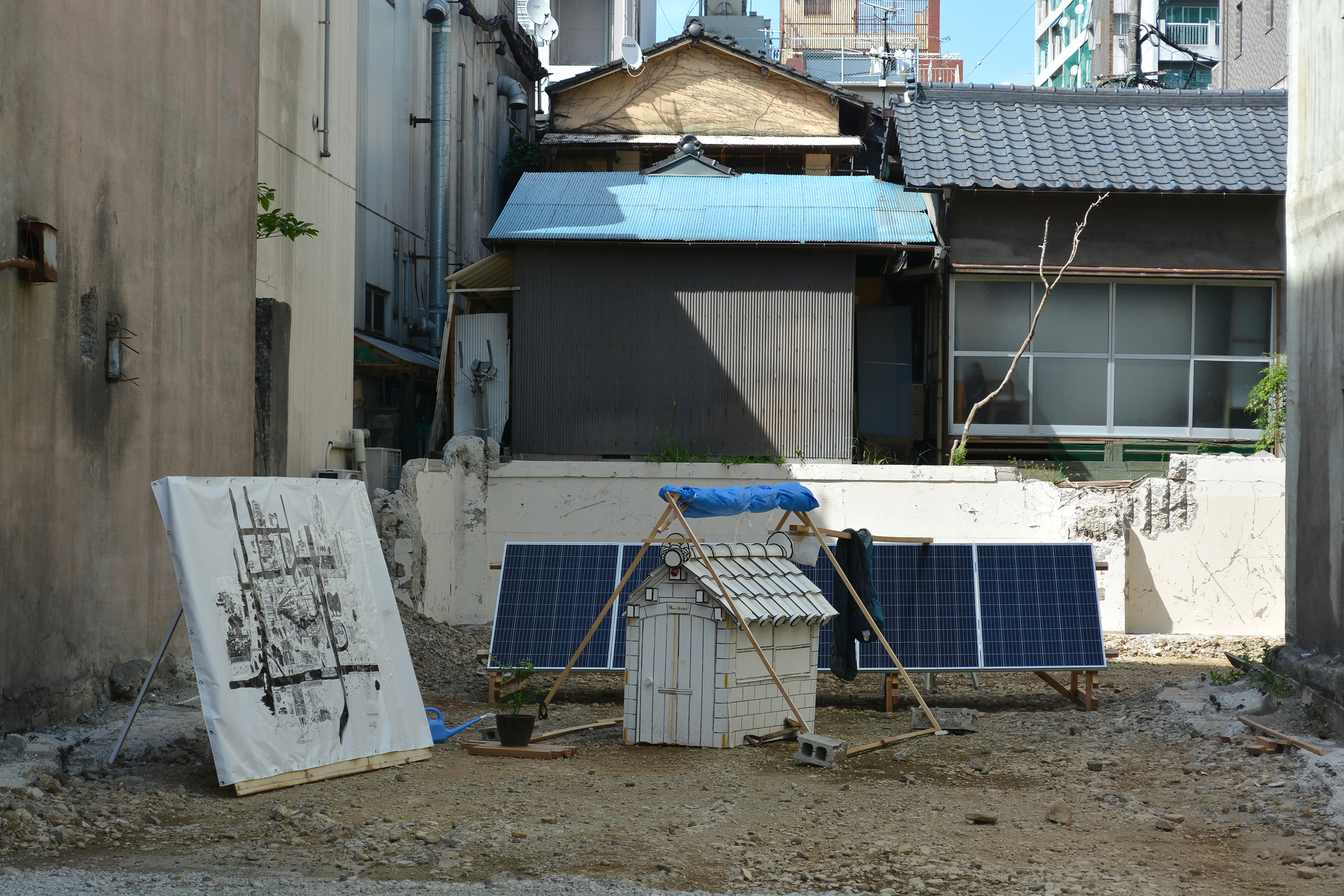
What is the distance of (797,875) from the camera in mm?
5840

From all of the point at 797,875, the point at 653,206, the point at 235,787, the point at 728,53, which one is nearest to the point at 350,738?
the point at 235,787

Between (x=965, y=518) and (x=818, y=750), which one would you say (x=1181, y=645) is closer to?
(x=965, y=518)

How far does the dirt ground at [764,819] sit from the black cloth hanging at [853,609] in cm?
131

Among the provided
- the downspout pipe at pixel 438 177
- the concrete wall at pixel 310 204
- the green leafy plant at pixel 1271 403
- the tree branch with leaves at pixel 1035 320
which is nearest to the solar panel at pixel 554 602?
the concrete wall at pixel 310 204

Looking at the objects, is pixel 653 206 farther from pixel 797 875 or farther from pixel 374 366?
pixel 797 875

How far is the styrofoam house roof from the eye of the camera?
9.34 m

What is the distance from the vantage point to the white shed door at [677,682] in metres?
9.36

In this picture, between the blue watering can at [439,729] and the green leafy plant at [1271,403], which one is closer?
the blue watering can at [439,729]

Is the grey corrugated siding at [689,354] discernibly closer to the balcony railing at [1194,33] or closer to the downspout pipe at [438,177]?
the downspout pipe at [438,177]

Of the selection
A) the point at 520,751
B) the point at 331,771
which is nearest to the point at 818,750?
the point at 520,751

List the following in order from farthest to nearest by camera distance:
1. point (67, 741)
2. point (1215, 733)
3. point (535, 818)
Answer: point (1215, 733), point (67, 741), point (535, 818)

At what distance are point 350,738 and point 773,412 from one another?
1017 cm

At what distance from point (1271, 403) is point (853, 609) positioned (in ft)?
29.4

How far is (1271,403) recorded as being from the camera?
16.5 m
